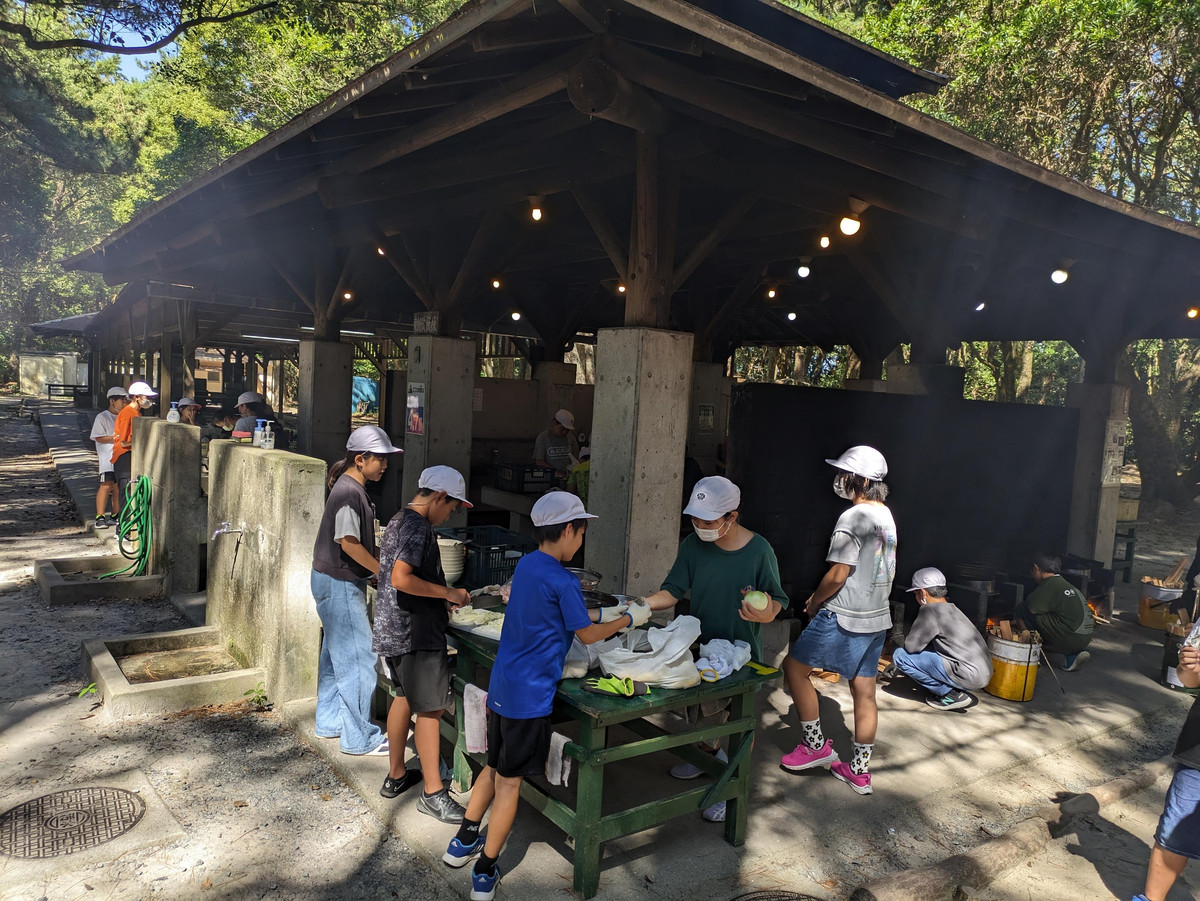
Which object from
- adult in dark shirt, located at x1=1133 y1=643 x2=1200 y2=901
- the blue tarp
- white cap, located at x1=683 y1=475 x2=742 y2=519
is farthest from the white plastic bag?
the blue tarp

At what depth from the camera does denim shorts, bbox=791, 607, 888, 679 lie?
170 inches

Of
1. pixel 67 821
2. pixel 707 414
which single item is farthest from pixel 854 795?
pixel 707 414

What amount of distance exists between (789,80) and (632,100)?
95cm

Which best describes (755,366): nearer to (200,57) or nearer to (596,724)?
(200,57)

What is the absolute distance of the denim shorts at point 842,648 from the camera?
432 cm

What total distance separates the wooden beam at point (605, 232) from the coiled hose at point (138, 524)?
5.25 m

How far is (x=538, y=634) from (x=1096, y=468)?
9.15 m

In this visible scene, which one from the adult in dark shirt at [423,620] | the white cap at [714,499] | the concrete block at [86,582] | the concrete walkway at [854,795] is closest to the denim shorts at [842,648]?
the concrete walkway at [854,795]

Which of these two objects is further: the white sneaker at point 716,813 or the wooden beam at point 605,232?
the wooden beam at point 605,232

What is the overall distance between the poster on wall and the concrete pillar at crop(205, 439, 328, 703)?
3.94 m

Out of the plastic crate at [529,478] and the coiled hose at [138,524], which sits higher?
the plastic crate at [529,478]

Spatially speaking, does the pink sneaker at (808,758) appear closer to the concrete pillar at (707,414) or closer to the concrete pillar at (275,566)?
the concrete pillar at (275,566)

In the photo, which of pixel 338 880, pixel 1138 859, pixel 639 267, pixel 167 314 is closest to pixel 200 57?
pixel 167 314

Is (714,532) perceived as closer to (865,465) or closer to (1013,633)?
(865,465)
